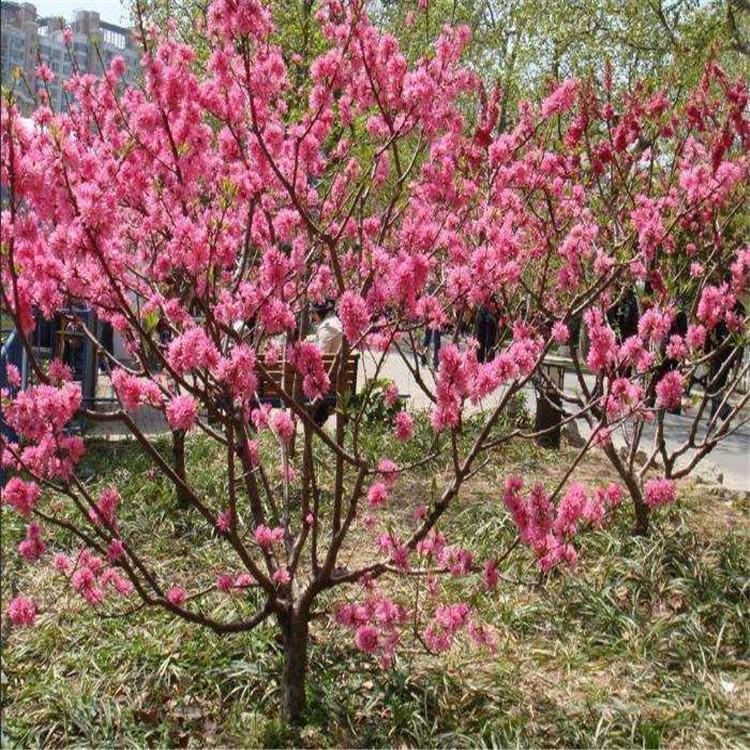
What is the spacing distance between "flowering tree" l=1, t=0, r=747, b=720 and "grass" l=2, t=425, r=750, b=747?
0.19 meters

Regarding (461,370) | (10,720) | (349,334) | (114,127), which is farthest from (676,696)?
(114,127)

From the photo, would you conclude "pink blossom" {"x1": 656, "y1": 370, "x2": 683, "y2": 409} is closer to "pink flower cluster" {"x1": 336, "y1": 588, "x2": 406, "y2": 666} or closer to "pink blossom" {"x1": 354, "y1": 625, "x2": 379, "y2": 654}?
"pink flower cluster" {"x1": 336, "y1": 588, "x2": 406, "y2": 666}

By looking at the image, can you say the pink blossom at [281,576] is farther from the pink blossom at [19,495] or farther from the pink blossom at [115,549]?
the pink blossom at [19,495]

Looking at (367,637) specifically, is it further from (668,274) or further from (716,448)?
(716,448)

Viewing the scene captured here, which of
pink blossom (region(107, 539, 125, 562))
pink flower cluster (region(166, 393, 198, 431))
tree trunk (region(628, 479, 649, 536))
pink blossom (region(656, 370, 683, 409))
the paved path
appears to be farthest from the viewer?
the paved path

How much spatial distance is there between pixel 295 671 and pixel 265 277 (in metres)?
1.47

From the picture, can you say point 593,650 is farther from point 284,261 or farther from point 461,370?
point 284,261

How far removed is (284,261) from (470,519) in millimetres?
2859

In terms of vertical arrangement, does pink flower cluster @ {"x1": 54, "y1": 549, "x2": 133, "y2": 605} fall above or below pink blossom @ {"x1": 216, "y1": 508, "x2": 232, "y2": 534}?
below

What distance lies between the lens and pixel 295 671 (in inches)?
127

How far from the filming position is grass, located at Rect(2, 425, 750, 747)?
10.4 ft

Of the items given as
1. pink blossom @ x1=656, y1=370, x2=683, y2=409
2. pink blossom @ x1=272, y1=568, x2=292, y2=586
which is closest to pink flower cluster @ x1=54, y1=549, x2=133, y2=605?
pink blossom @ x1=272, y1=568, x2=292, y2=586

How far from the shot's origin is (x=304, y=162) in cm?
381

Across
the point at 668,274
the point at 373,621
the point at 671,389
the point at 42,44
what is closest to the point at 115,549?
the point at 373,621
